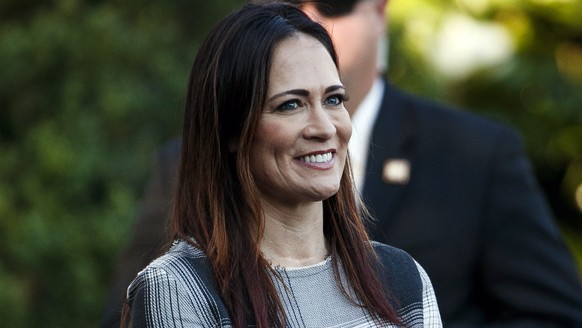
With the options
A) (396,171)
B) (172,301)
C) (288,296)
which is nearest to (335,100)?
(288,296)

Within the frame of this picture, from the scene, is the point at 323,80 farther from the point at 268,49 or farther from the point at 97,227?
the point at 97,227

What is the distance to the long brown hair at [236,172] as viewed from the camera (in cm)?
293

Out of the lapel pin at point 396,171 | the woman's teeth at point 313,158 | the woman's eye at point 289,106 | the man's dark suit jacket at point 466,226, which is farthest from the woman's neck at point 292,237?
the lapel pin at point 396,171

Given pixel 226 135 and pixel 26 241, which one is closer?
pixel 226 135

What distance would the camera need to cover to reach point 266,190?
304cm

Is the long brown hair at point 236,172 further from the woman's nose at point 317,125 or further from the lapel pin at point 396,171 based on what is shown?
the lapel pin at point 396,171

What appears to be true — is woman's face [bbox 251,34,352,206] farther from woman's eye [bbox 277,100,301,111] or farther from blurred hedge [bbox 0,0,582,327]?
blurred hedge [bbox 0,0,582,327]

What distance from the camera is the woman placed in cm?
292

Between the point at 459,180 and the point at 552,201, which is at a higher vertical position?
the point at 459,180

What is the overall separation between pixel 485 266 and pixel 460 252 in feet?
0.33

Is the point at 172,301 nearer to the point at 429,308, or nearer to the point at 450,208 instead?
the point at 429,308

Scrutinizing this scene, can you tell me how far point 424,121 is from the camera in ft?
15.8

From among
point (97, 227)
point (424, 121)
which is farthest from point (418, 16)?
point (424, 121)

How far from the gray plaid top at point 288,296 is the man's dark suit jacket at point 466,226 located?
132cm
